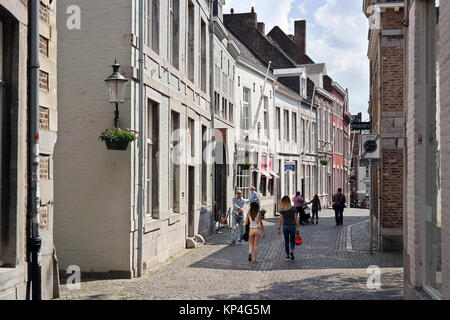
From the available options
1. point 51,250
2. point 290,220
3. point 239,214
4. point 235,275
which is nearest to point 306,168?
point 239,214

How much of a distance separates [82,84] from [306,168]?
29.0m

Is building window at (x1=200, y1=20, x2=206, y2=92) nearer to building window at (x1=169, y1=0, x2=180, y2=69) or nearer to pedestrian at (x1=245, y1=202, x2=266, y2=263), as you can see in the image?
building window at (x1=169, y1=0, x2=180, y2=69)

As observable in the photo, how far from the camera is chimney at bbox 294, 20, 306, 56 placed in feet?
156

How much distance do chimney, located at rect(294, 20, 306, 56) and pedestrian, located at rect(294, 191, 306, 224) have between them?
999 inches

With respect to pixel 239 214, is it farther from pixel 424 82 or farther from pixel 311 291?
pixel 424 82

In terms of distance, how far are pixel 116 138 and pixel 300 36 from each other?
40.1 meters

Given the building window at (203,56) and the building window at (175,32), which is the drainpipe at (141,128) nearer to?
the building window at (175,32)

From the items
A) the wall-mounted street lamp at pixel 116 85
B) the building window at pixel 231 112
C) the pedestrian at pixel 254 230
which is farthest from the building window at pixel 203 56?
the wall-mounted street lamp at pixel 116 85

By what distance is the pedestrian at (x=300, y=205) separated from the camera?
2389 centimetres

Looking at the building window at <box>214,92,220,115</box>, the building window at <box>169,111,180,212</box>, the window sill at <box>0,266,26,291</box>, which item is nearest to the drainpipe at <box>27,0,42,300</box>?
the window sill at <box>0,266,26,291</box>

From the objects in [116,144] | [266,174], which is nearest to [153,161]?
[116,144]

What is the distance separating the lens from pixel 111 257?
1109 cm

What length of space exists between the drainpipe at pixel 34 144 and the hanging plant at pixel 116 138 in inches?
116

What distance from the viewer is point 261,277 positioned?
1119cm
